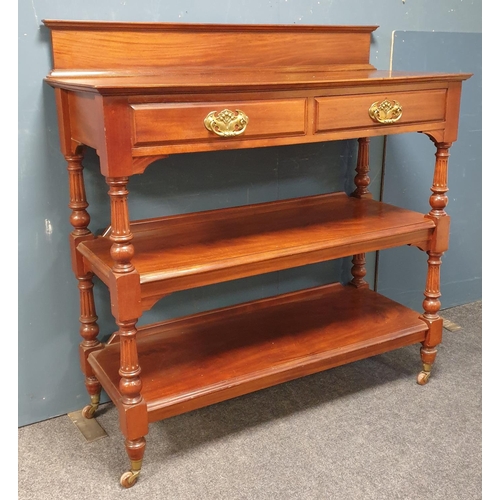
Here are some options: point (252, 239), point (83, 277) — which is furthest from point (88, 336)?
point (252, 239)

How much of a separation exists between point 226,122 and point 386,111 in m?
0.67

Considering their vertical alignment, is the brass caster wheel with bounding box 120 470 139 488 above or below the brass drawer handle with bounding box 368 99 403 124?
below

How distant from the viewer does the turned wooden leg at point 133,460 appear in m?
1.96

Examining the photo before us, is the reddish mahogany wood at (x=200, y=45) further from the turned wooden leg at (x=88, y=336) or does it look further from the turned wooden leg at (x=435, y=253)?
the turned wooden leg at (x=88, y=336)

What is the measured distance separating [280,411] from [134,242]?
0.89m

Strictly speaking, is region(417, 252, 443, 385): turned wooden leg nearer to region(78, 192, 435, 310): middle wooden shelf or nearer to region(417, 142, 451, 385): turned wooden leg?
region(417, 142, 451, 385): turned wooden leg

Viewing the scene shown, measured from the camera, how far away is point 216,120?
1.80 metres

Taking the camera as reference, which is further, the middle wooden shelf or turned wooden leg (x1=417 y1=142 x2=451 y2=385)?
turned wooden leg (x1=417 y1=142 x2=451 y2=385)

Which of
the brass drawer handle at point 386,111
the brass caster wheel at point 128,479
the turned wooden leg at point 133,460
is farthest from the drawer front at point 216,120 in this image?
the brass caster wheel at point 128,479

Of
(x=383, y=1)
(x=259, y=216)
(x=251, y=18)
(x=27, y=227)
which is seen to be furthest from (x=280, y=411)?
(x=383, y=1)

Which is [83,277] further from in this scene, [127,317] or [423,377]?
[423,377]

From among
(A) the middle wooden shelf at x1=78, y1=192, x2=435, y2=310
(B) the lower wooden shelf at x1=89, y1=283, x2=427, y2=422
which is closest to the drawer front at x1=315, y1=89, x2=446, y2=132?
(A) the middle wooden shelf at x1=78, y1=192, x2=435, y2=310

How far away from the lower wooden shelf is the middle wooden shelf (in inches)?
14.3

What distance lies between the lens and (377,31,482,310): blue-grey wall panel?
9.36 feet
